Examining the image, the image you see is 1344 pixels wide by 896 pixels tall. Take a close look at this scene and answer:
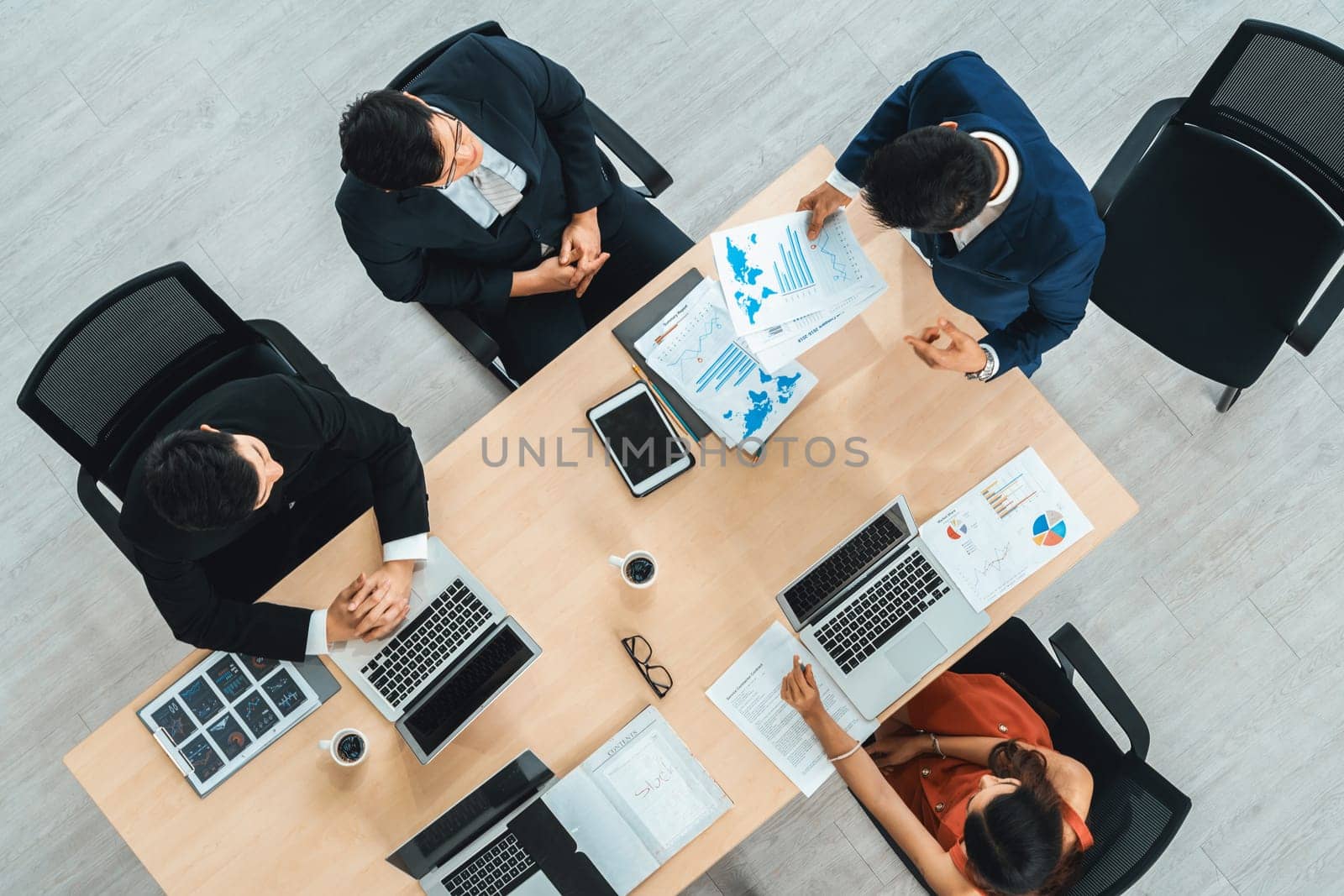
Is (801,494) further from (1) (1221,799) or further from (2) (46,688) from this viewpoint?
(2) (46,688)

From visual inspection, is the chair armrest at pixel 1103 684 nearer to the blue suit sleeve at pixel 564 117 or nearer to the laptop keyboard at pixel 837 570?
the laptop keyboard at pixel 837 570

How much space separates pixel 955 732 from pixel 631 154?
146 centimetres

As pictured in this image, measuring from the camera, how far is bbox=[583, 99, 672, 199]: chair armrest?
203 cm

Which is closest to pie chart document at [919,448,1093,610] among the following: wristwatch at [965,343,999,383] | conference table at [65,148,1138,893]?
conference table at [65,148,1138,893]

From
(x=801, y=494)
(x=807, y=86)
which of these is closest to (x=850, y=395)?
(x=801, y=494)

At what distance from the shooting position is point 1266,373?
8.91ft

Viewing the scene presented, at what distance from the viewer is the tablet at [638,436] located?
187 centimetres

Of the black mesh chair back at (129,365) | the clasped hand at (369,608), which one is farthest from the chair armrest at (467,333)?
the clasped hand at (369,608)

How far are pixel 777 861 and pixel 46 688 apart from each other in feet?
6.93

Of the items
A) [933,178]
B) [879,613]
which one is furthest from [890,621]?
[933,178]

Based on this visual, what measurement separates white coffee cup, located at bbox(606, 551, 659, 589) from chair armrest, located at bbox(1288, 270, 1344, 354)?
4.88 feet

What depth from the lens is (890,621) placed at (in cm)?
182

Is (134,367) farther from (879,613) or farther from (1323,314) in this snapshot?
(1323,314)

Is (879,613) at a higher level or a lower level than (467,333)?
lower
